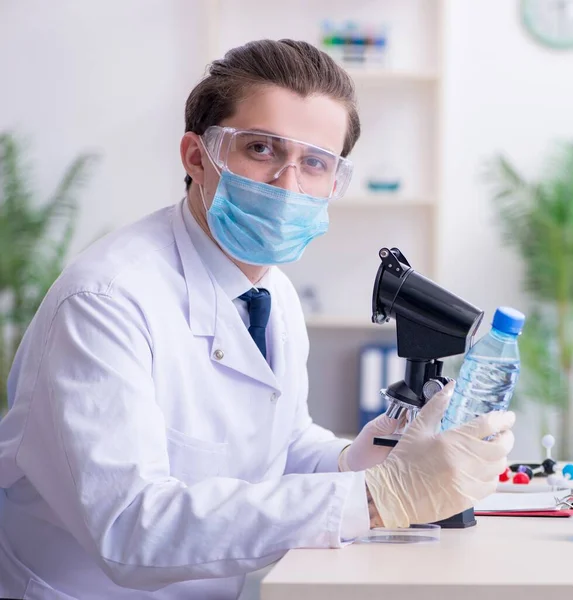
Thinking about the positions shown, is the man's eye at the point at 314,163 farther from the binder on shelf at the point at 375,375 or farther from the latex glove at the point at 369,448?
the binder on shelf at the point at 375,375

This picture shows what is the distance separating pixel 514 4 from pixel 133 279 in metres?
3.07

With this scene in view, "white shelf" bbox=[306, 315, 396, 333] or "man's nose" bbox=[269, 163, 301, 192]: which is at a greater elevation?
"man's nose" bbox=[269, 163, 301, 192]

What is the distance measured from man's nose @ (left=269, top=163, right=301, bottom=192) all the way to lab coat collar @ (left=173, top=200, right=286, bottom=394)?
0.64ft

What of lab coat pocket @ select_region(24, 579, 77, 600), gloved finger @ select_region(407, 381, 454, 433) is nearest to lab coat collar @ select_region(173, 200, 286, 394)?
gloved finger @ select_region(407, 381, 454, 433)

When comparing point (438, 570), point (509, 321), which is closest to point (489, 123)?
point (509, 321)

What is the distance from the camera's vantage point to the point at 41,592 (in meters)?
1.38

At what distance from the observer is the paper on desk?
54.8 inches

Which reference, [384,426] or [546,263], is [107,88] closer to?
[546,263]

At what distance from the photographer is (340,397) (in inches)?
156

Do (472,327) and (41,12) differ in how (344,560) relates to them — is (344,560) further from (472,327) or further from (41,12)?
(41,12)

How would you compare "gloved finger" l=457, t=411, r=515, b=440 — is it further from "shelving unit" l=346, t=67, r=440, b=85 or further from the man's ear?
"shelving unit" l=346, t=67, r=440, b=85

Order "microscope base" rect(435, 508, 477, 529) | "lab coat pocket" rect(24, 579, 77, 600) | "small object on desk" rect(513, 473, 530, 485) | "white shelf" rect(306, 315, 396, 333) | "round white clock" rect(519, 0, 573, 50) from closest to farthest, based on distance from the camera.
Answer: "microscope base" rect(435, 508, 477, 529), "lab coat pocket" rect(24, 579, 77, 600), "small object on desk" rect(513, 473, 530, 485), "white shelf" rect(306, 315, 396, 333), "round white clock" rect(519, 0, 573, 50)

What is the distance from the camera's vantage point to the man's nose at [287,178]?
1.50m

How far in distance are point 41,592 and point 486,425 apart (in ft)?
2.53
